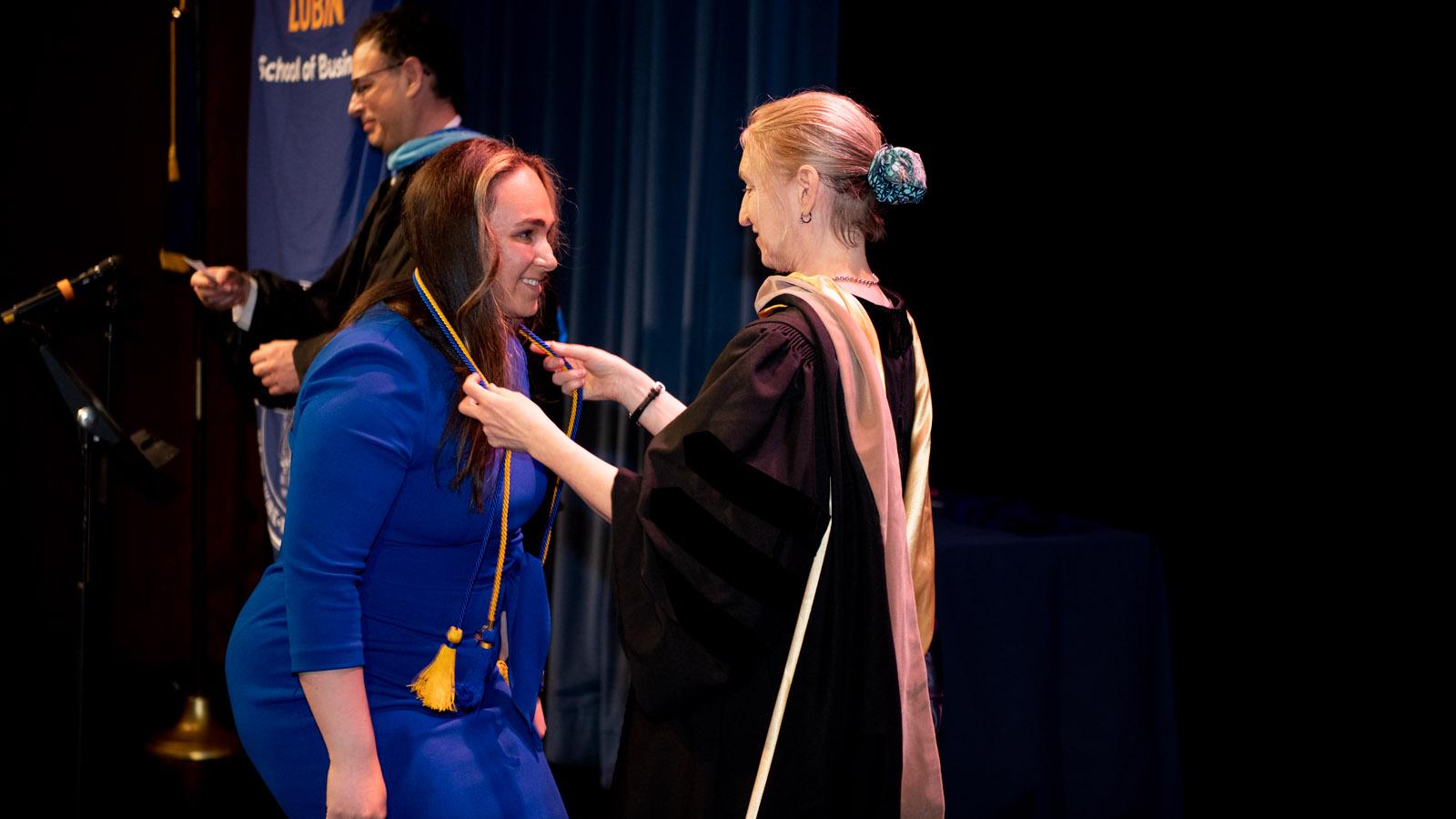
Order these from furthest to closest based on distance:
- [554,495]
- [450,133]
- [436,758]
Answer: [450,133] → [554,495] → [436,758]

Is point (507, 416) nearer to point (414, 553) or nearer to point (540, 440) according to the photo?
point (540, 440)

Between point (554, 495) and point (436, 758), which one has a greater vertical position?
point (554, 495)

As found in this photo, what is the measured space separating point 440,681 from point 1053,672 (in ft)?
6.31

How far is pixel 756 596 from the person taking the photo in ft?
5.31

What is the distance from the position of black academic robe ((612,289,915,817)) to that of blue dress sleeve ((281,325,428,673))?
0.32 metres

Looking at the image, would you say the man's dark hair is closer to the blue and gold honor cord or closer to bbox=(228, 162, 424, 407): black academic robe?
bbox=(228, 162, 424, 407): black academic robe

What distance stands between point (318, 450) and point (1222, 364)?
263 centimetres

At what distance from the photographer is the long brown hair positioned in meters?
1.83

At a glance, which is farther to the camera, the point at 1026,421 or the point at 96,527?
the point at 1026,421

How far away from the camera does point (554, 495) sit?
2113 mm

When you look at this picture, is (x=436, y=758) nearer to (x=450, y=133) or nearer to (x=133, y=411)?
(x=450, y=133)

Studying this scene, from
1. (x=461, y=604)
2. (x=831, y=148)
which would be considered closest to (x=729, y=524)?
(x=461, y=604)

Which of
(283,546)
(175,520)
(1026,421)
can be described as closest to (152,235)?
(175,520)

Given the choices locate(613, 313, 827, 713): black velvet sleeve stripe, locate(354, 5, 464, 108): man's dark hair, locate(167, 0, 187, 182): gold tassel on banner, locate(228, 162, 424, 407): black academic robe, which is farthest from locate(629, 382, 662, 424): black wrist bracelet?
locate(167, 0, 187, 182): gold tassel on banner
